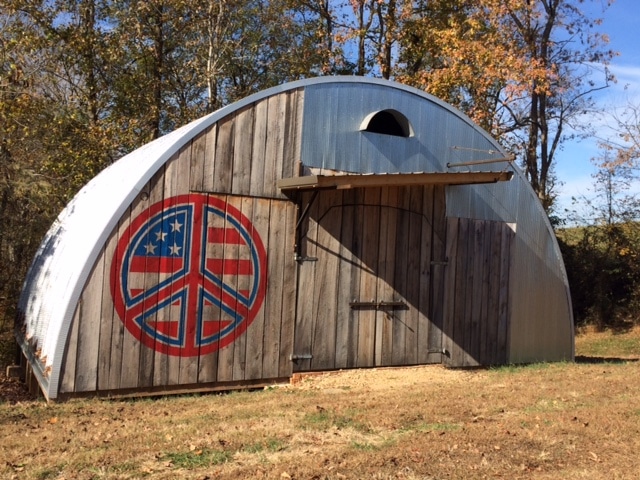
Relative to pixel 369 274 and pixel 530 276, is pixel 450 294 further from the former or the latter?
pixel 530 276

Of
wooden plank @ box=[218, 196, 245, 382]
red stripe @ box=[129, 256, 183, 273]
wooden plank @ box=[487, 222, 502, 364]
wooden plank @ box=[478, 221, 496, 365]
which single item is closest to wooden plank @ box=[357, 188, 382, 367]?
wooden plank @ box=[218, 196, 245, 382]

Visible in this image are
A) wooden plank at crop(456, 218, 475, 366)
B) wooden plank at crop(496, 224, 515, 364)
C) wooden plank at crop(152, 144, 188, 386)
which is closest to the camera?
wooden plank at crop(152, 144, 188, 386)

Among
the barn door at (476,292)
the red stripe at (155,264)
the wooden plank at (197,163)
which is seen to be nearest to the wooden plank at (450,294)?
the barn door at (476,292)

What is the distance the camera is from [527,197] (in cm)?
1186

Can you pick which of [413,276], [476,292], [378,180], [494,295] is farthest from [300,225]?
[494,295]

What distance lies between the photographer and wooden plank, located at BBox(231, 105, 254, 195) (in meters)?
9.08

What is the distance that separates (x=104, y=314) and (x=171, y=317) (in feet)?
2.78

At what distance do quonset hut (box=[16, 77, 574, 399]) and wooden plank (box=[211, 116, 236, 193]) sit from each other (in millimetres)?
20

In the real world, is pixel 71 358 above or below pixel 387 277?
below

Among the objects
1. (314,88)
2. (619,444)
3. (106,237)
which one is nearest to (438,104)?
(314,88)

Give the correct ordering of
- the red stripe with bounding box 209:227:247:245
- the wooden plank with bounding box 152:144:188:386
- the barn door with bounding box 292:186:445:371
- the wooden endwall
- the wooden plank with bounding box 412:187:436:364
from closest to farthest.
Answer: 1. the wooden endwall
2. the wooden plank with bounding box 152:144:188:386
3. the red stripe with bounding box 209:227:247:245
4. the barn door with bounding box 292:186:445:371
5. the wooden plank with bounding box 412:187:436:364

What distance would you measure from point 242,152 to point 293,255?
5.12ft

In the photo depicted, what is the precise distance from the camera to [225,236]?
8.98 m

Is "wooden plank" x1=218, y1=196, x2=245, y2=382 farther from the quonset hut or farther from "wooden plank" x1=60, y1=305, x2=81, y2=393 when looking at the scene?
"wooden plank" x1=60, y1=305, x2=81, y2=393
